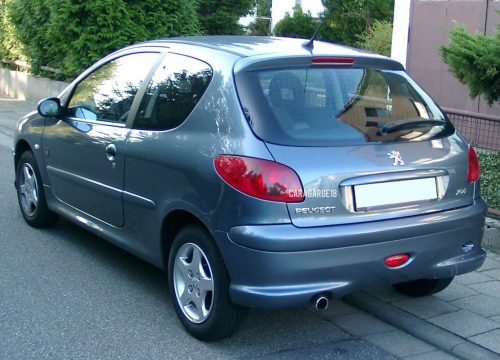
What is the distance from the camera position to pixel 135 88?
16.5 ft

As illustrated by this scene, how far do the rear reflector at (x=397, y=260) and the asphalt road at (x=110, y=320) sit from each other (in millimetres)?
575

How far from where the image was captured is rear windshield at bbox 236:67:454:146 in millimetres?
3961

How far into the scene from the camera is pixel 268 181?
3756 millimetres

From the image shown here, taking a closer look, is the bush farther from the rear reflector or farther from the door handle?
the door handle

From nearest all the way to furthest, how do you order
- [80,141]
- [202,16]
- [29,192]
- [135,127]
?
[135,127] < [80,141] < [29,192] < [202,16]

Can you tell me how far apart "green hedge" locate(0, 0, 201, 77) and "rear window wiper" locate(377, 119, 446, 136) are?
1064 centimetres

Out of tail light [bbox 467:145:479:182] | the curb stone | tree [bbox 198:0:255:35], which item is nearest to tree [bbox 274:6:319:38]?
tree [bbox 198:0:255:35]

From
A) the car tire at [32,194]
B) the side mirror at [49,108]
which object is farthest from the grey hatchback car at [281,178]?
the car tire at [32,194]

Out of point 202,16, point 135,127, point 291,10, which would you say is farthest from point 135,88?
point 291,10

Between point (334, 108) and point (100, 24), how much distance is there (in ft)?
35.6

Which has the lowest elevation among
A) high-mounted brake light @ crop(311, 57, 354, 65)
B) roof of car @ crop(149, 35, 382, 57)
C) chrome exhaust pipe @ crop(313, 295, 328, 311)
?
chrome exhaust pipe @ crop(313, 295, 328, 311)

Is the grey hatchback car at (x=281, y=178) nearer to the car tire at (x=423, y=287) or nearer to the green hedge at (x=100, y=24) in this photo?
the car tire at (x=423, y=287)

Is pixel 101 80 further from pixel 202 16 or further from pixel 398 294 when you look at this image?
pixel 202 16

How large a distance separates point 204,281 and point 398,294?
5.17 ft
